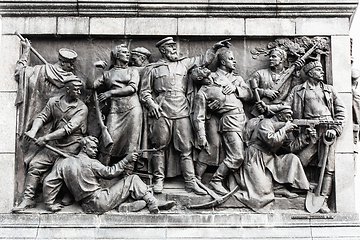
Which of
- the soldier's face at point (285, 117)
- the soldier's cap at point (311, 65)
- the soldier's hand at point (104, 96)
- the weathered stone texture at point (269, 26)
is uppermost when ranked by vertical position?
the weathered stone texture at point (269, 26)

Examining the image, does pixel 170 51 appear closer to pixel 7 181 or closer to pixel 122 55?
pixel 122 55

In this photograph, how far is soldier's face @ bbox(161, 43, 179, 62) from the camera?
46.0 ft

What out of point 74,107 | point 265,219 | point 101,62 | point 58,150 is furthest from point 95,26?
point 265,219

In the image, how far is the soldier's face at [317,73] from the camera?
45.4ft

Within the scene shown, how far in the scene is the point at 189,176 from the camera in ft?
44.3

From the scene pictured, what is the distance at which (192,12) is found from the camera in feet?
47.2

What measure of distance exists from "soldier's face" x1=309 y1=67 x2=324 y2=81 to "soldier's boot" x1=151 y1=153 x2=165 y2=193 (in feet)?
11.5

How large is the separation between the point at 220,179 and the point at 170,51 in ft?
9.47

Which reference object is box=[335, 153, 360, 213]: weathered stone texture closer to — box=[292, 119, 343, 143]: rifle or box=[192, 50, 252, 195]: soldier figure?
box=[292, 119, 343, 143]: rifle

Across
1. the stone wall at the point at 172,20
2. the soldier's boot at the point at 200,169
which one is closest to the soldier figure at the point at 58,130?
the stone wall at the point at 172,20

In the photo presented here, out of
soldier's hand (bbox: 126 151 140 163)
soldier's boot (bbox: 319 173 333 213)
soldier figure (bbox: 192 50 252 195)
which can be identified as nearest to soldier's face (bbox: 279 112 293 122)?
soldier figure (bbox: 192 50 252 195)

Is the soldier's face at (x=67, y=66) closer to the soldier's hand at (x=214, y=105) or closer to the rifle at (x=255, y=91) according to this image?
the soldier's hand at (x=214, y=105)

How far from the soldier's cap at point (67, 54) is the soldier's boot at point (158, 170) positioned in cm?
273

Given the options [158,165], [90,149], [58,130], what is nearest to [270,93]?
[158,165]
